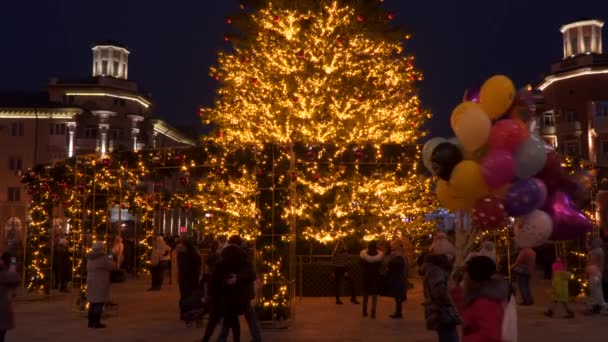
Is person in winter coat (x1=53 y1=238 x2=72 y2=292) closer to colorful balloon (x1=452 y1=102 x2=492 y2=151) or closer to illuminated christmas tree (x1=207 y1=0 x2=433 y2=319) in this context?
illuminated christmas tree (x1=207 y1=0 x2=433 y2=319)

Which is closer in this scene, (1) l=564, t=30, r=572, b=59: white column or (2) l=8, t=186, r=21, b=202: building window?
(1) l=564, t=30, r=572, b=59: white column

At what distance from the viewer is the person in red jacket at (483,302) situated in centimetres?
600

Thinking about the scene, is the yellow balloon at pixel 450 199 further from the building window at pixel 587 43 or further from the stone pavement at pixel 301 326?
the building window at pixel 587 43

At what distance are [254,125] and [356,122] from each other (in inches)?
131

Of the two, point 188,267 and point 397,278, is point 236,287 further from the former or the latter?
point 397,278

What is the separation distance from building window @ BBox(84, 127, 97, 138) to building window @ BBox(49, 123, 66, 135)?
76.4 inches

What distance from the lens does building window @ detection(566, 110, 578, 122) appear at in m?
50.8

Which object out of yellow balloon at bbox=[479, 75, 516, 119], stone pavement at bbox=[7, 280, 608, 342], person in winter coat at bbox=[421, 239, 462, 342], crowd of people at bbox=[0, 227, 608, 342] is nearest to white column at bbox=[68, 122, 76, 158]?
crowd of people at bbox=[0, 227, 608, 342]

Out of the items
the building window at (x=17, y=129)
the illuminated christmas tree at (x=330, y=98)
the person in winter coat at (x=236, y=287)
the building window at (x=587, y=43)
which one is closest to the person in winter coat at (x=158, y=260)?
the illuminated christmas tree at (x=330, y=98)

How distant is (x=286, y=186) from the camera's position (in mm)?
12492

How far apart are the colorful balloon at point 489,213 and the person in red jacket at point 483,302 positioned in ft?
3.07

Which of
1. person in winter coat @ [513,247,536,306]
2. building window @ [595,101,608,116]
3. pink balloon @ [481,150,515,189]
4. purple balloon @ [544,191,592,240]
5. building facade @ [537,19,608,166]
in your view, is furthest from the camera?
building facade @ [537,19,608,166]

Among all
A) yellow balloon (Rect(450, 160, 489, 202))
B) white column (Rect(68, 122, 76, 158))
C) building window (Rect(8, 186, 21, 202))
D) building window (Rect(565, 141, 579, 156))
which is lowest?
yellow balloon (Rect(450, 160, 489, 202))

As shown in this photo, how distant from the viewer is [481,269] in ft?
20.2
